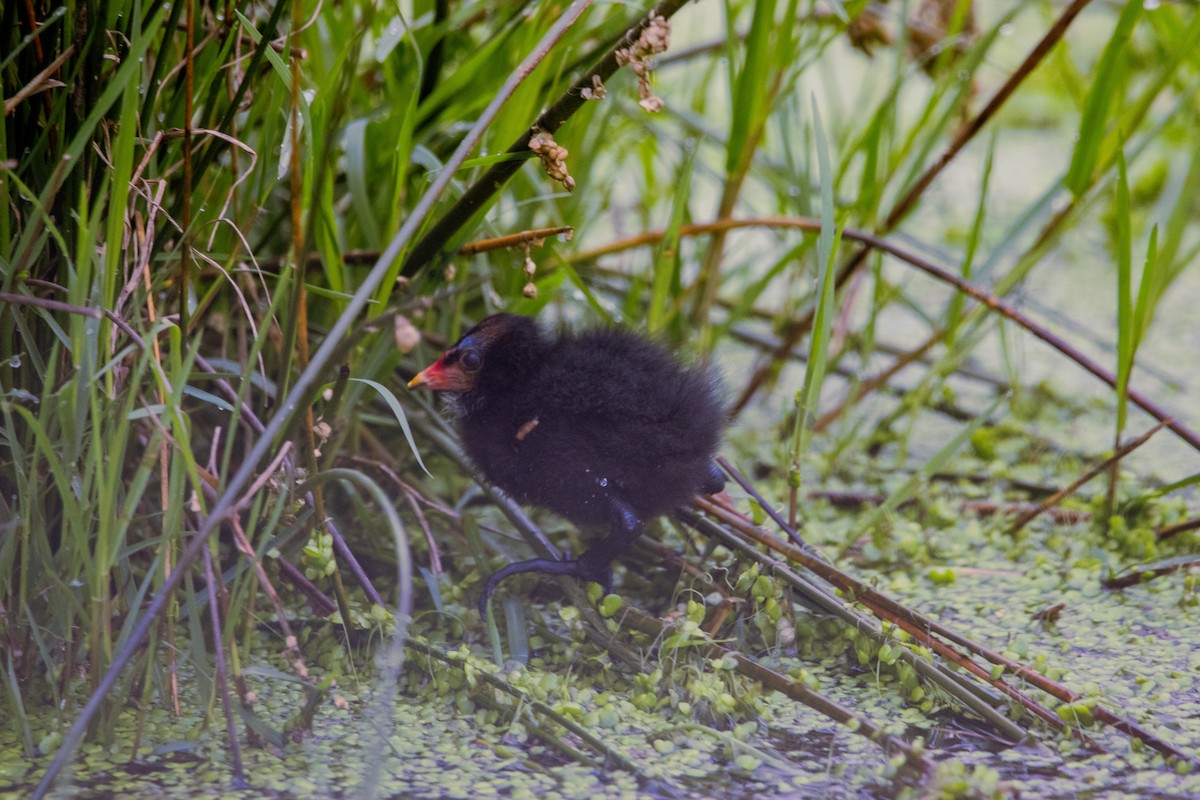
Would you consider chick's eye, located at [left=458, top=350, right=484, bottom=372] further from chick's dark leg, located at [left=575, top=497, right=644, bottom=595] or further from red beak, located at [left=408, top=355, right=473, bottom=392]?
chick's dark leg, located at [left=575, top=497, right=644, bottom=595]

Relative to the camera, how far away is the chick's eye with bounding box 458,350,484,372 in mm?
1988

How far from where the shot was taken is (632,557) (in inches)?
83.2

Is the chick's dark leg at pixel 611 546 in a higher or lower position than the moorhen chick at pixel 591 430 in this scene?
lower

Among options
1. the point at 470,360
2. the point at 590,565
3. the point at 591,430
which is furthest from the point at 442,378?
the point at 590,565

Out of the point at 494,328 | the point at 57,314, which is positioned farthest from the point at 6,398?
the point at 494,328

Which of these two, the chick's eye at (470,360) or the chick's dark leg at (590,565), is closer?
the chick's dark leg at (590,565)

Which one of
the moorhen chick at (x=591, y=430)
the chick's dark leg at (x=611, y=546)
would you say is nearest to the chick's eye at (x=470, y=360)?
the moorhen chick at (x=591, y=430)

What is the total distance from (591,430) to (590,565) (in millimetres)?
234

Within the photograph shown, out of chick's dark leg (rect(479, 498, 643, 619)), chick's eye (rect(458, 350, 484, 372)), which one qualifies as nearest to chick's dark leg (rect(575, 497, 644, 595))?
chick's dark leg (rect(479, 498, 643, 619))

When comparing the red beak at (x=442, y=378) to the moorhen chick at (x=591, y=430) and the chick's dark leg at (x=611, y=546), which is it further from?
the chick's dark leg at (x=611, y=546)

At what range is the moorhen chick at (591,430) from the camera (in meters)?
1.85

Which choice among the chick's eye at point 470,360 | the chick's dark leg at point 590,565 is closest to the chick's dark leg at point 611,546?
the chick's dark leg at point 590,565

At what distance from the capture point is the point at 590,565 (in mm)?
1884

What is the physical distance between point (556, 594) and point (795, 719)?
51 centimetres
